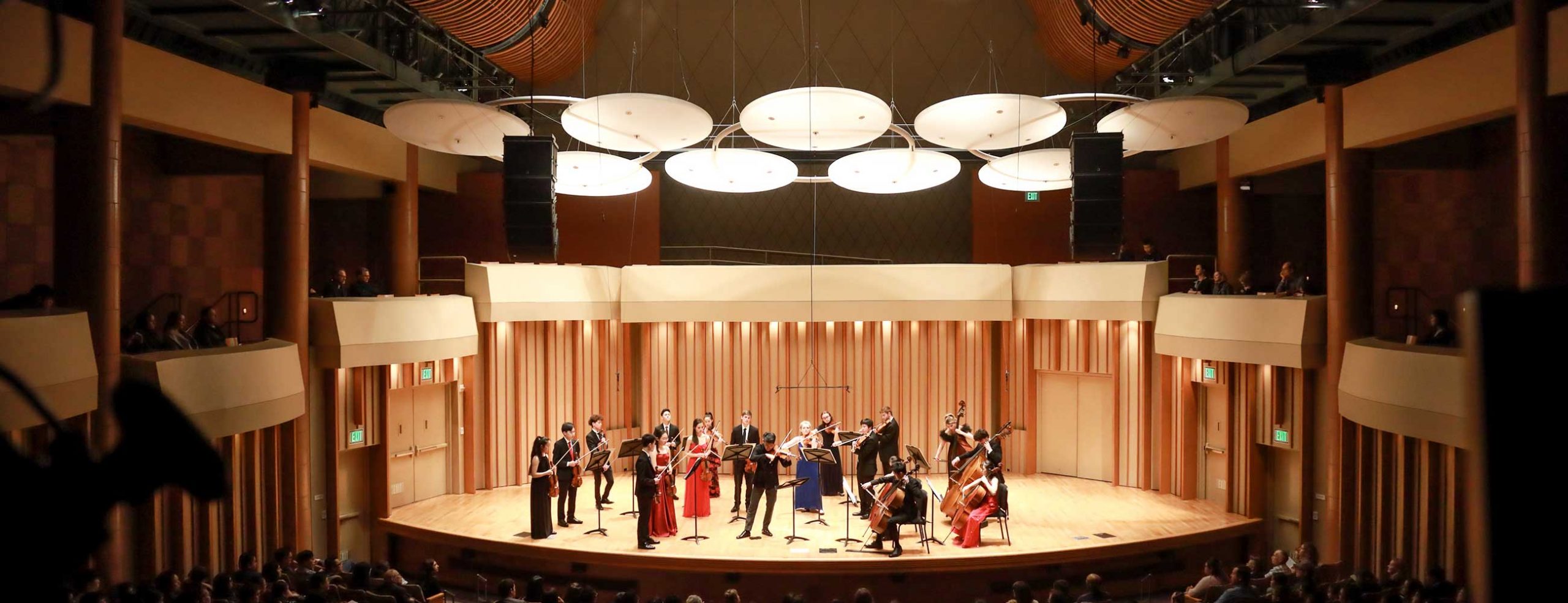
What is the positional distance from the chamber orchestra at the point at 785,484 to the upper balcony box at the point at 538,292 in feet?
6.38

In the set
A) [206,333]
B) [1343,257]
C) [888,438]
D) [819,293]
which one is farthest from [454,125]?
[1343,257]

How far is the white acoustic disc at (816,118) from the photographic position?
7629mm

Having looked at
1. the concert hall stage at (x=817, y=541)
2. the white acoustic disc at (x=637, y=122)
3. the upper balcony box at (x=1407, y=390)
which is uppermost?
the white acoustic disc at (x=637, y=122)

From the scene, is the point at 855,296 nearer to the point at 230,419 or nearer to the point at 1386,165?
the point at 1386,165

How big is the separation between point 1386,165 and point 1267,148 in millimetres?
1313

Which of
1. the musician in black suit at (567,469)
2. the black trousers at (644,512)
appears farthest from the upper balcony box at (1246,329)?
the musician in black suit at (567,469)

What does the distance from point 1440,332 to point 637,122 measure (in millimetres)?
7418

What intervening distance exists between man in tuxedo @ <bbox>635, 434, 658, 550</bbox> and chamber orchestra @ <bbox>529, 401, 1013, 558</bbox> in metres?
0.01

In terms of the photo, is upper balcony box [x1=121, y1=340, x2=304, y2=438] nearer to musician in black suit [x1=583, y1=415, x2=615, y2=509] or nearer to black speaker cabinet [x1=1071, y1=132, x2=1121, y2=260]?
musician in black suit [x1=583, y1=415, x2=615, y2=509]

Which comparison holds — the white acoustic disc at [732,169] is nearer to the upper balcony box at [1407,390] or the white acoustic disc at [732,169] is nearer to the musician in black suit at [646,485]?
→ the musician in black suit at [646,485]

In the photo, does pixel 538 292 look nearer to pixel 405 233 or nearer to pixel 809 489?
pixel 405 233

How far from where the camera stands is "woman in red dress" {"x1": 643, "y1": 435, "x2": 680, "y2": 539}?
30.9 feet

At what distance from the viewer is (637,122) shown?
8102 mm

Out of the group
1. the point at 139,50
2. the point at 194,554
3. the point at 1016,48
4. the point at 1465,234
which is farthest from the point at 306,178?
the point at 1465,234
